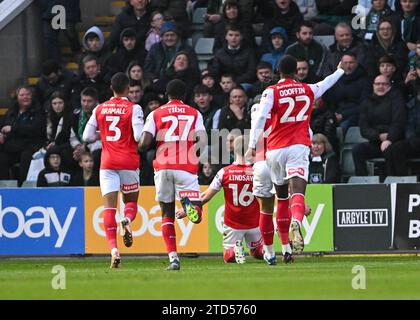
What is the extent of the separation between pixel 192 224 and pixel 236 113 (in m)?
2.23

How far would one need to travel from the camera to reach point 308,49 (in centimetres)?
2319

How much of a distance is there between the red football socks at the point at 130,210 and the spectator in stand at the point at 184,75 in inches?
226

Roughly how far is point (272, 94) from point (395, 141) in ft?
18.9

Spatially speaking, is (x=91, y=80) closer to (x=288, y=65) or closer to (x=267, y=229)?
(x=267, y=229)

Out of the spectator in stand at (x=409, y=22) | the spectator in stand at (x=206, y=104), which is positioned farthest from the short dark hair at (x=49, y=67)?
the spectator in stand at (x=409, y=22)

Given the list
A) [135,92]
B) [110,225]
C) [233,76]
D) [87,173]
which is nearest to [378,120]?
[233,76]

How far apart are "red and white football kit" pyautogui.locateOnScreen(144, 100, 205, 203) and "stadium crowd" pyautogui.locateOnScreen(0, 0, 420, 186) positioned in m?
5.35

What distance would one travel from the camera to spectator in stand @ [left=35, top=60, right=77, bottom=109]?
24.5 meters

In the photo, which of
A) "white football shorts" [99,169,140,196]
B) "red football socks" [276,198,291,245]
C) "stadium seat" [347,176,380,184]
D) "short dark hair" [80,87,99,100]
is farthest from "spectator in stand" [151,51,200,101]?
"red football socks" [276,198,291,245]

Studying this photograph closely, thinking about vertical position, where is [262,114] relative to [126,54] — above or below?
below

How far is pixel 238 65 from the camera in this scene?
23.7m
